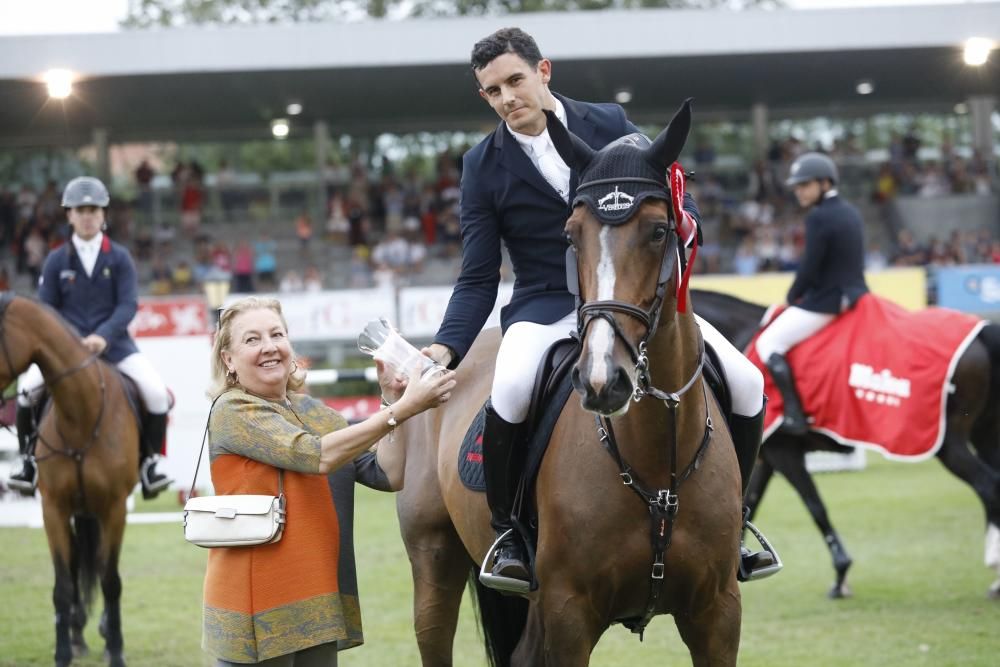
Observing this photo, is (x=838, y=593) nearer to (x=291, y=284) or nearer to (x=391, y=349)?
(x=391, y=349)

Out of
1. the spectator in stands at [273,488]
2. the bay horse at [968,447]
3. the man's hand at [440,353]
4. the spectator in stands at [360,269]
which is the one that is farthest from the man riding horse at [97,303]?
the spectator in stands at [360,269]

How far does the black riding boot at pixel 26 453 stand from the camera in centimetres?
807

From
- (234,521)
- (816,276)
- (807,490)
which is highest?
(816,276)

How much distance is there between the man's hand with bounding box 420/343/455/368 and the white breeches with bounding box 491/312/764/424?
8.1 inches

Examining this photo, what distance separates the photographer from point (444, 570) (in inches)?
208

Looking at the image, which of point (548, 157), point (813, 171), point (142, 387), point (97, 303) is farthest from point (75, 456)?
point (813, 171)

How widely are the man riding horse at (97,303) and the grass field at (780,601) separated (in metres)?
1.17

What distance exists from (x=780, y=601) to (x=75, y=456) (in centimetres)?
477

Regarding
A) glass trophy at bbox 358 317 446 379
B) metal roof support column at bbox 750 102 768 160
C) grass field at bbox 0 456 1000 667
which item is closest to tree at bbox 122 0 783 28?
metal roof support column at bbox 750 102 768 160

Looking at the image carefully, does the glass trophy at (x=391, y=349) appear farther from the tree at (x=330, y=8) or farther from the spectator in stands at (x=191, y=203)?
the tree at (x=330, y=8)

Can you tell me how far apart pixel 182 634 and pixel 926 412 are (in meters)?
5.20

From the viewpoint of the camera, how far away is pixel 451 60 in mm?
22766

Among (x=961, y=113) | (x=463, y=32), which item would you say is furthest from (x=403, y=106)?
(x=961, y=113)

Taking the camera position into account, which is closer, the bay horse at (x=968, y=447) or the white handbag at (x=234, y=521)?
the white handbag at (x=234, y=521)
